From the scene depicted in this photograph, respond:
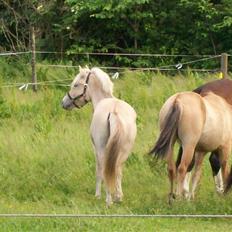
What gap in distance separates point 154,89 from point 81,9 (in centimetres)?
591

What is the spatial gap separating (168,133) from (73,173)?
6.66 feet

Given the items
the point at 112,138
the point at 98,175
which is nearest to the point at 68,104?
the point at 98,175

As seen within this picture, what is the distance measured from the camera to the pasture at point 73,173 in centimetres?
736

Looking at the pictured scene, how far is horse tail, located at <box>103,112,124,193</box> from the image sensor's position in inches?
321

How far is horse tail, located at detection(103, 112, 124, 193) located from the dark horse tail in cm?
51

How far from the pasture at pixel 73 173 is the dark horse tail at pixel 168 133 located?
609mm

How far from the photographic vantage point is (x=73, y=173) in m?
9.47

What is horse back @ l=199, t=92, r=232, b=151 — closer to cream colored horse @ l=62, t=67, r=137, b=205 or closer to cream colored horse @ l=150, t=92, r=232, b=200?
cream colored horse @ l=150, t=92, r=232, b=200

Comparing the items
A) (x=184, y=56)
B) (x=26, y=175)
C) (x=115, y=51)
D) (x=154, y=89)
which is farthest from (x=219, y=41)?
(x=26, y=175)

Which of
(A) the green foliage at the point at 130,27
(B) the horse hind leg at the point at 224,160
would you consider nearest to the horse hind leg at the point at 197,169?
(B) the horse hind leg at the point at 224,160

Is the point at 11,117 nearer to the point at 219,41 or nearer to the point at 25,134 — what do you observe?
the point at 25,134

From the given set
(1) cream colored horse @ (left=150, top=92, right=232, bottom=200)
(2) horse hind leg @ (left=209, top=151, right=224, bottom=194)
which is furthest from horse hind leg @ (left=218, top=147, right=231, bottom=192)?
(2) horse hind leg @ (left=209, top=151, right=224, bottom=194)

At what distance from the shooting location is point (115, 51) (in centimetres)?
2128

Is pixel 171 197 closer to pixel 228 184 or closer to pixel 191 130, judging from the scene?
pixel 228 184
